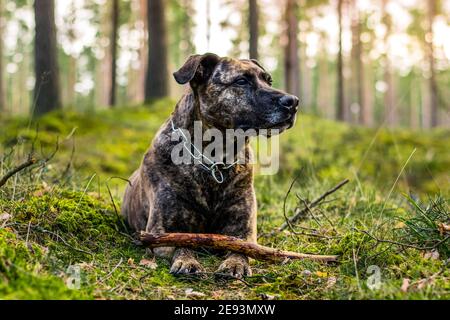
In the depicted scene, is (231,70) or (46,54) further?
(46,54)

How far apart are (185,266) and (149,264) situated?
37cm

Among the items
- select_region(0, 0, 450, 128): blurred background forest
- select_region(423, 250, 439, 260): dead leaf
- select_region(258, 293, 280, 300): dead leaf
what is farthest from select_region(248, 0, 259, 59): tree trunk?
select_region(258, 293, 280, 300): dead leaf

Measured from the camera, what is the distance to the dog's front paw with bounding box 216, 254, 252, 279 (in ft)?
12.2

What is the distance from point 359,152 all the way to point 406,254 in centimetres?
974

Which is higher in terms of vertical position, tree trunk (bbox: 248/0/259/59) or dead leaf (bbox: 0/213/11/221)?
tree trunk (bbox: 248/0/259/59)

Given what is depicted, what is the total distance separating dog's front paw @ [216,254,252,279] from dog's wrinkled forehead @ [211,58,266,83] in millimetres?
1599

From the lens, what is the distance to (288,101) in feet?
13.6

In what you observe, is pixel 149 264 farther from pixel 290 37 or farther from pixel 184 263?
pixel 290 37

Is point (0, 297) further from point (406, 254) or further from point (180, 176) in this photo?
point (406, 254)

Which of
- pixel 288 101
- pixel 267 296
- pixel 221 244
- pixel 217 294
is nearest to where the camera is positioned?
pixel 267 296

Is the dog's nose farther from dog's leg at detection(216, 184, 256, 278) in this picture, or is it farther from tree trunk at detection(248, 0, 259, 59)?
tree trunk at detection(248, 0, 259, 59)

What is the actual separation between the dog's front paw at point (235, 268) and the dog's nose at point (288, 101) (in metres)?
1.32

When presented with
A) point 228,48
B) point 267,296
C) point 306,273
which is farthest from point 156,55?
point 267,296
